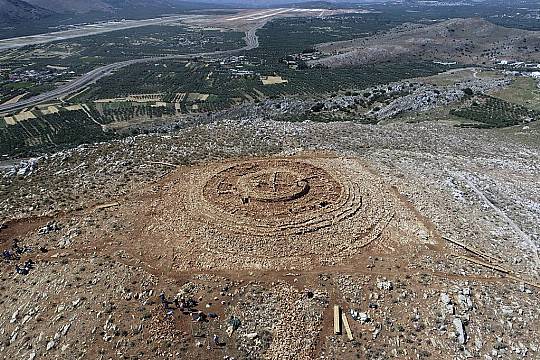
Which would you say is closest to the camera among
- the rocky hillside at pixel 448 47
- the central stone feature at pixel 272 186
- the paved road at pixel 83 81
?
the central stone feature at pixel 272 186

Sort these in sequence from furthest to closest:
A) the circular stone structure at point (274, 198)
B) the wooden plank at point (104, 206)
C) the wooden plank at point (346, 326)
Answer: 1. the wooden plank at point (104, 206)
2. the circular stone structure at point (274, 198)
3. the wooden plank at point (346, 326)

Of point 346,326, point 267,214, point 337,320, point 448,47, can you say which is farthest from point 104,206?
point 448,47

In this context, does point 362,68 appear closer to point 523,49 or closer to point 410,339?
point 523,49

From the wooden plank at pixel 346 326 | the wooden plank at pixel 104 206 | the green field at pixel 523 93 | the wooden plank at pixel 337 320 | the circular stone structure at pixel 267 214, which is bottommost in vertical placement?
the green field at pixel 523 93

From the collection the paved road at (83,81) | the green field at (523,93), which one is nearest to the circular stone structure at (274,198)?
the green field at (523,93)

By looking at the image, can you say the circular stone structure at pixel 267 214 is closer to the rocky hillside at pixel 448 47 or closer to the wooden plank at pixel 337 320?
the wooden plank at pixel 337 320
